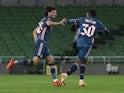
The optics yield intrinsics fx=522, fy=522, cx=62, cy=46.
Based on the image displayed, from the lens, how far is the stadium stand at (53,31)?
93.8 ft

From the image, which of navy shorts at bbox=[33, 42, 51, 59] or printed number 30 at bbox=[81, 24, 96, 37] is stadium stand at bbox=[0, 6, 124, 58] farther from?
navy shorts at bbox=[33, 42, 51, 59]

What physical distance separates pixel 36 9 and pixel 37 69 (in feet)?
32.4

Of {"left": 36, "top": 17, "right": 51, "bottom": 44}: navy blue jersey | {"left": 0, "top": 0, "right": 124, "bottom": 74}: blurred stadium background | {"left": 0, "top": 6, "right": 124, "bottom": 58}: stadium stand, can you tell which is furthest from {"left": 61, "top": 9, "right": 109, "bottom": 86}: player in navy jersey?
{"left": 0, "top": 6, "right": 124, "bottom": 58}: stadium stand

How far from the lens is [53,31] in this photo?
32.2 metres

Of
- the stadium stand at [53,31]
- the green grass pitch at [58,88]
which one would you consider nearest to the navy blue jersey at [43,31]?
the green grass pitch at [58,88]

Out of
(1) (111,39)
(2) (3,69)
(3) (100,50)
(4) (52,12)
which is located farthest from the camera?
(1) (111,39)

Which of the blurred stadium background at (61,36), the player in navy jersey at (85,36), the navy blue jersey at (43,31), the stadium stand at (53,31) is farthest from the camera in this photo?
the stadium stand at (53,31)

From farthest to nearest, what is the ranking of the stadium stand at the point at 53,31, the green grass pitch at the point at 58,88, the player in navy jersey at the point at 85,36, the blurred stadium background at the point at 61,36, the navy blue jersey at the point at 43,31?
the stadium stand at the point at 53,31 < the blurred stadium background at the point at 61,36 < the player in navy jersey at the point at 85,36 < the navy blue jersey at the point at 43,31 < the green grass pitch at the point at 58,88

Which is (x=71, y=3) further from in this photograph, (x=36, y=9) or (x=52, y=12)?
(x=52, y=12)

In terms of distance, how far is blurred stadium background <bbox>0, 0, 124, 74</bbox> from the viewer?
84.5ft

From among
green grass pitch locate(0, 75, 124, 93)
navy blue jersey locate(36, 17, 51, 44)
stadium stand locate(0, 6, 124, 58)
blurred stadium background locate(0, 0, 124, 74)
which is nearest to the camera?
green grass pitch locate(0, 75, 124, 93)

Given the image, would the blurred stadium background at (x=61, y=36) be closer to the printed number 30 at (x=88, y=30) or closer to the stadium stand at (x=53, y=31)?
the stadium stand at (x=53, y=31)

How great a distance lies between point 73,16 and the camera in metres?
34.0

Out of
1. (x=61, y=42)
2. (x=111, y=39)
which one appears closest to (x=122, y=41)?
(x=111, y=39)
